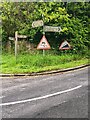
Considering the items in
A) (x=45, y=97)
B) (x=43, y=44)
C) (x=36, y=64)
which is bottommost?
(x=36, y=64)

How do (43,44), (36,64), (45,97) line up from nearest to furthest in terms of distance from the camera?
(45,97)
(43,44)
(36,64)

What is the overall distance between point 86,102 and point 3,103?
95.0 inches

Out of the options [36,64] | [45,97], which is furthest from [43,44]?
[45,97]

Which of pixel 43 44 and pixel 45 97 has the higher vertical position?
pixel 43 44

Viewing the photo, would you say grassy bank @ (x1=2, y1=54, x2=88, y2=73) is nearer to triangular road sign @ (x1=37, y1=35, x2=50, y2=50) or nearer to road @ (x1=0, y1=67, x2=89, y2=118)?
triangular road sign @ (x1=37, y1=35, x2=50, y2=50)

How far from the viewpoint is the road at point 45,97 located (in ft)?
26.9

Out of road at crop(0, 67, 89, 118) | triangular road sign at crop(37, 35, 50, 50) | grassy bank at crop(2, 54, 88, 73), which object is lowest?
grassy bank at crop(2, 54, 88, 73)

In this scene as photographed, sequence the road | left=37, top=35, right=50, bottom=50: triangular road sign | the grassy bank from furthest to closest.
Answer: left=37, top=35, right=50, bottom=50: triangular road sign, the grassy bank, the road

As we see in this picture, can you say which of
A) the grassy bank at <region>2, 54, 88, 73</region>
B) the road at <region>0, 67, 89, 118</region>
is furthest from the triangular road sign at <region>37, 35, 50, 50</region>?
the road at <region>0, 67, 89, 118</region>

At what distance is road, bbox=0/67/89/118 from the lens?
8.20 m

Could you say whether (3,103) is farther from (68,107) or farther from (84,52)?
(84,52)

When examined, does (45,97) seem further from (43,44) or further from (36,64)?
(36,64)

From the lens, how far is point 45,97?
32.6 feet

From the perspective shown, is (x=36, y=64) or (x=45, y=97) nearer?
(x=45, y=97)
